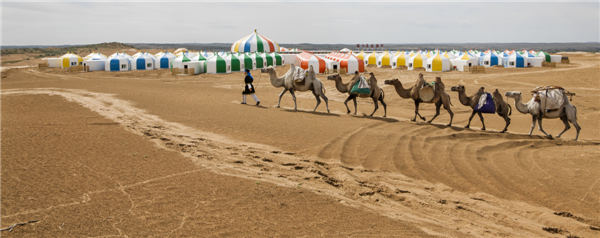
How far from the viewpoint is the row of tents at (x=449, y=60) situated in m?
50.2

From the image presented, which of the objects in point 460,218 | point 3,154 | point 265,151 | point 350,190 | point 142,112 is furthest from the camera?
point 142,112

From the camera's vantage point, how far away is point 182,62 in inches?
1762

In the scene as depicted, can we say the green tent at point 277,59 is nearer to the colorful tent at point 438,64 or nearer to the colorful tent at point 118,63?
the colorful tent at point 118,63

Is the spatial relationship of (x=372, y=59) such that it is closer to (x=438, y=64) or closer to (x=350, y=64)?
(x=438, y=64)

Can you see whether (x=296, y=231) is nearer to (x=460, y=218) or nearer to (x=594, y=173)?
(x=460, y=218)

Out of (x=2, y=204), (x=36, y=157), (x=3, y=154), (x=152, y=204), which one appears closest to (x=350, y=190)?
(x=152, y=204)

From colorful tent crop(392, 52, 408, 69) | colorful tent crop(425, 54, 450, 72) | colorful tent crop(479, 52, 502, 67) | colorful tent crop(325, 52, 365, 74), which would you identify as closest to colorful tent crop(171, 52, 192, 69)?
colorful tent crop(325, 52, 365, 74)

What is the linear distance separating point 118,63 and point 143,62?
2.83 m

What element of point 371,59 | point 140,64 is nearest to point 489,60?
point 371,59

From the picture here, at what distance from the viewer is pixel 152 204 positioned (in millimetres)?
5777

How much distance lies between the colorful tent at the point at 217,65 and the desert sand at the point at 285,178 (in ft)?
101

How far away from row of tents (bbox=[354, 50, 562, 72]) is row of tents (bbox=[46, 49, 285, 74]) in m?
14.1

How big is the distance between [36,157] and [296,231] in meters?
5.38

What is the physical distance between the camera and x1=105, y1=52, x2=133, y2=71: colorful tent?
49.4m
